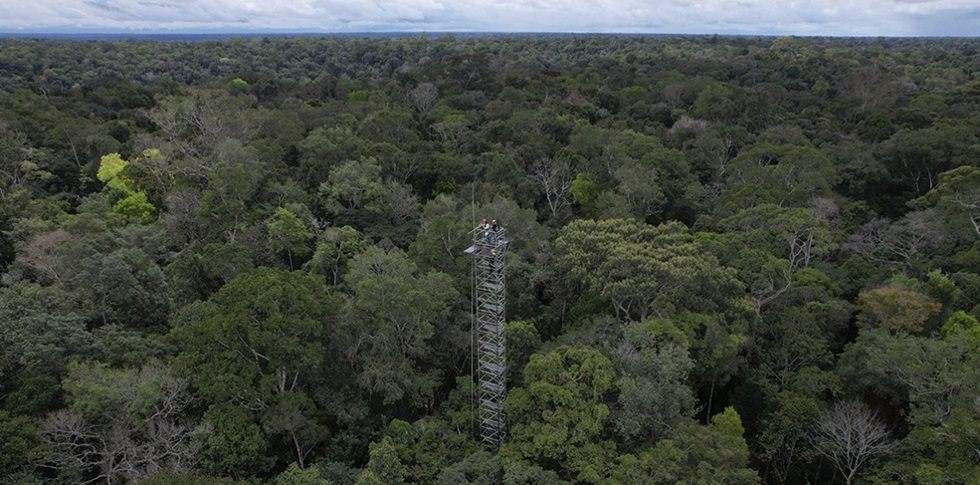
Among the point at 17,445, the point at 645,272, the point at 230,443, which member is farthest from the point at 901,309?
the point at 17,445

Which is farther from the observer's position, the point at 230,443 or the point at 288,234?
the point at 288,234

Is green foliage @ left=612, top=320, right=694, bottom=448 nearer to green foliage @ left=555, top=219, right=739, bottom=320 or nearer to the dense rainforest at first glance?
the dense rainforest

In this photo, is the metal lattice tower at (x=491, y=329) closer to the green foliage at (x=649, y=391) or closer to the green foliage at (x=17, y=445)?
the green foliage at (x=649, y=391)

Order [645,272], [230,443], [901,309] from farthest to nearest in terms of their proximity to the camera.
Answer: [901,309], [645,272], [230,443]

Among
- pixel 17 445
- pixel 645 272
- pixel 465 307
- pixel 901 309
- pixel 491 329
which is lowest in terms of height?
pixel 17 445

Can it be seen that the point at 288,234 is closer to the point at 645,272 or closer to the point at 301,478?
the point at 301,478

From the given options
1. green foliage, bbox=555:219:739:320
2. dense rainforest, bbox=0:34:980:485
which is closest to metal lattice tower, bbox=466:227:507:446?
dense rainforest, bbox=0:34:980:485
